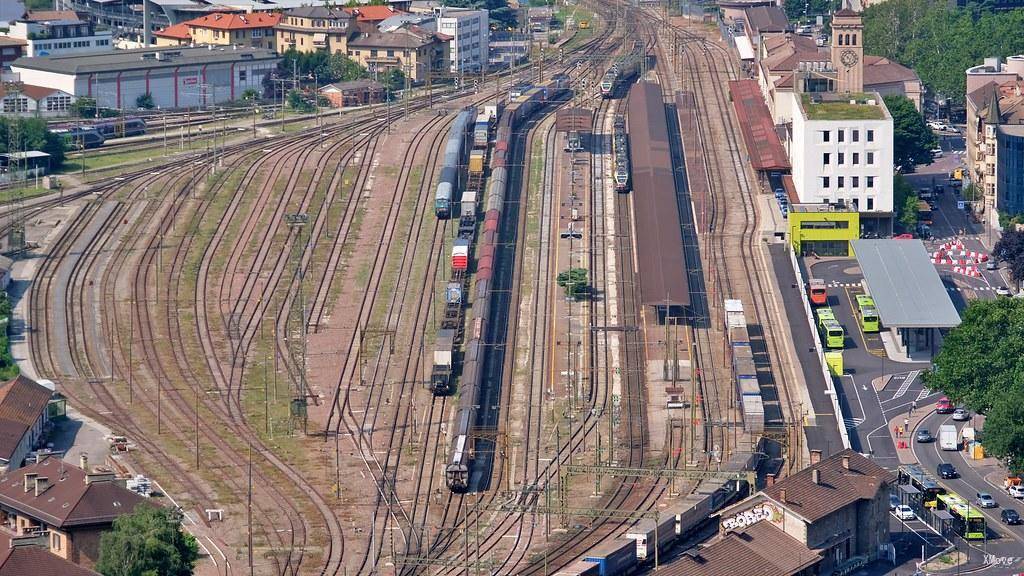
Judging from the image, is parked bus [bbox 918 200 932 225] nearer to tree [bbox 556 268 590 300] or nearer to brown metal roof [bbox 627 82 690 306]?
brown metal roof [bbox 627 82 690 306]

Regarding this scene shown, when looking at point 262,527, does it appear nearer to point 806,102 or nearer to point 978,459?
point 978,459

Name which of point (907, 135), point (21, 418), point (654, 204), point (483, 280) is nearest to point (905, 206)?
point (907, 135)

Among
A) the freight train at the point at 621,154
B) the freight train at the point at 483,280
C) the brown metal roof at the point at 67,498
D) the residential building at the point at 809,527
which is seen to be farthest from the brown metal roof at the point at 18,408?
the freight train at the point at 621,154

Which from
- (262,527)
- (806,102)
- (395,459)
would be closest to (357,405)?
(395,459)

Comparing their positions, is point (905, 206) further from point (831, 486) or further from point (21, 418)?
point (21, 418)

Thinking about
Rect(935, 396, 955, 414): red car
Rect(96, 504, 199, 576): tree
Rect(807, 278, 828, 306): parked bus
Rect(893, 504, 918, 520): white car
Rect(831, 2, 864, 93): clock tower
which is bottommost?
Rect(893, 504, 918, 520): white car

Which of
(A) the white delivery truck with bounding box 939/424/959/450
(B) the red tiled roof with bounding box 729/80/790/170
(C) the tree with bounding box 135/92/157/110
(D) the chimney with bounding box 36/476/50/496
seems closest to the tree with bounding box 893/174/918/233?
(B) the red tiled roof with bounding box 729/80/790/170

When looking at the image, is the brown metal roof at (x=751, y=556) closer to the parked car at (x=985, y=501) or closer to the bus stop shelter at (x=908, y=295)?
the parked car at (x=985, y=501)
